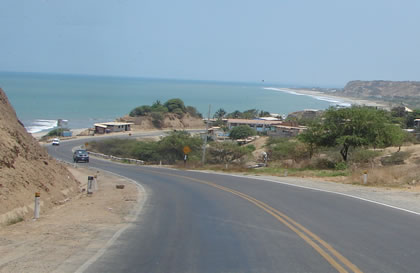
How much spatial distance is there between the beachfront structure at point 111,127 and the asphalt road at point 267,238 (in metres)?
90.5

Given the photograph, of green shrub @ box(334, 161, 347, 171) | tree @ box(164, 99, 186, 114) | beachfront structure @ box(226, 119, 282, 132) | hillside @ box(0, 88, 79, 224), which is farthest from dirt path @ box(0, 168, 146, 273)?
tree @ box(164, 99, 186, 114)

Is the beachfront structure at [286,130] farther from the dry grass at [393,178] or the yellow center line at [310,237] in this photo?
the yellow center line at [310,237]

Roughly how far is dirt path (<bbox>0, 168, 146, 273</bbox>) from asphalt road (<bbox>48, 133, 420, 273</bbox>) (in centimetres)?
45

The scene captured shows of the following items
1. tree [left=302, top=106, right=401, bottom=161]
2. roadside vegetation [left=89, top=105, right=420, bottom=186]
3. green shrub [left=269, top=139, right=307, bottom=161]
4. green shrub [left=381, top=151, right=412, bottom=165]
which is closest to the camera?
roadside vegetation [left=89, top=105, right=420, bottom=186]

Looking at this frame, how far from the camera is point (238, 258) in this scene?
360 inches

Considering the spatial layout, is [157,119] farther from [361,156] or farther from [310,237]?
[310,237]

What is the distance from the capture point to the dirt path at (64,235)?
869 centimetres

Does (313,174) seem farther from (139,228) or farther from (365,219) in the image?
(139,228)

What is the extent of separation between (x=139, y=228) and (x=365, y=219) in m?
6.05

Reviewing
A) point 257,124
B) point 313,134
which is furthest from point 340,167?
point 257,124

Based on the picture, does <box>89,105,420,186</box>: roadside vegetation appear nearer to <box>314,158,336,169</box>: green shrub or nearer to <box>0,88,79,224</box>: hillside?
<box>314,158,336,169</box>: green shrub

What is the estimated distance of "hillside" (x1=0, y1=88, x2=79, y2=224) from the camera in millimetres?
15697

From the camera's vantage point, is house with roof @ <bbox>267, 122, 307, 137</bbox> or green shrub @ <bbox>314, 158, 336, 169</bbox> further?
house with roof @ <bbox>267, 122, 307, 137</bbox>

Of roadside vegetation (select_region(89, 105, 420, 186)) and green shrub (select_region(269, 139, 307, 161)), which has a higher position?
roadside vegetation (select_region(89, 105, 420, 186))
